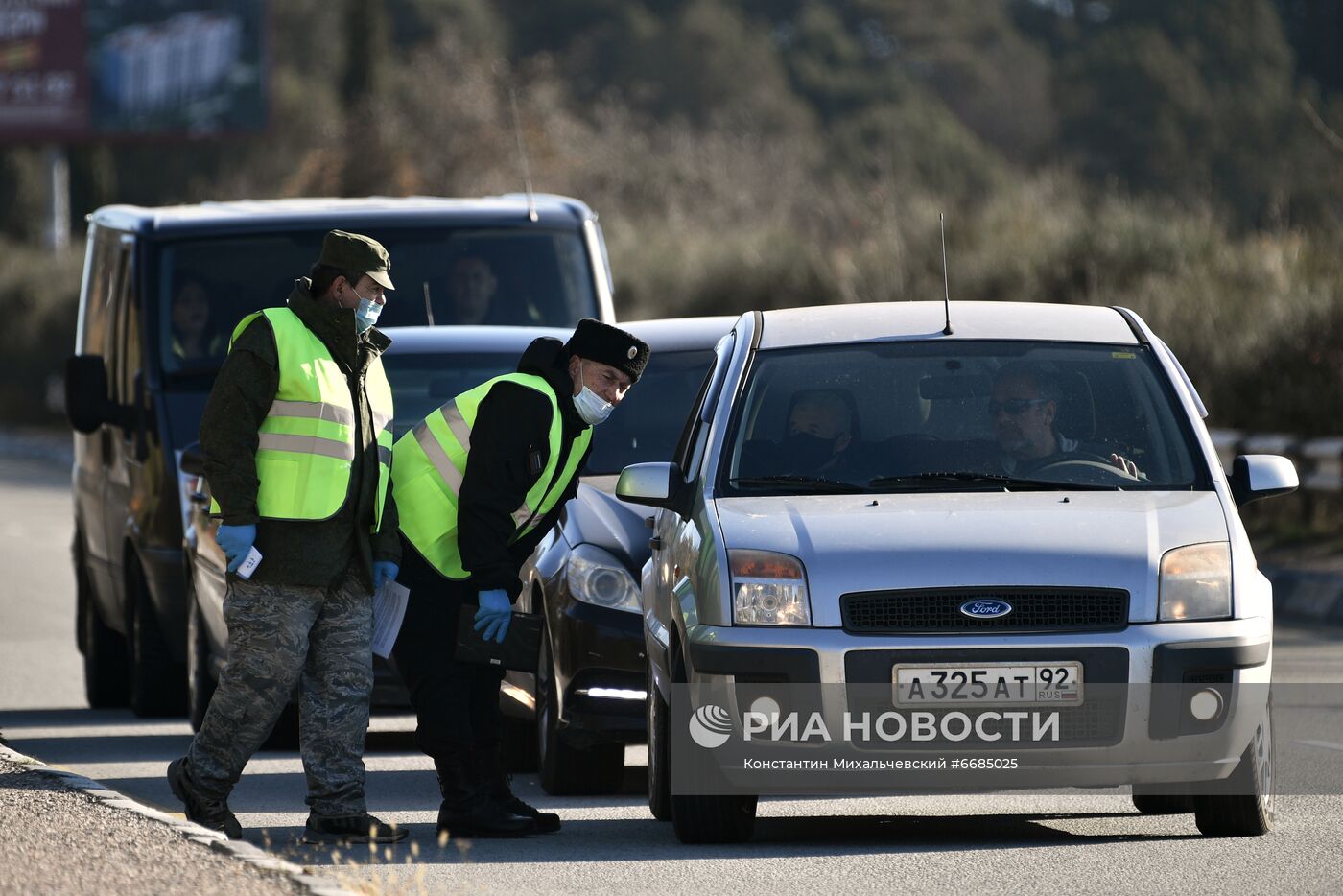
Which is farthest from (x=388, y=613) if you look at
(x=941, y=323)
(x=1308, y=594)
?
(x=1308, y=594)

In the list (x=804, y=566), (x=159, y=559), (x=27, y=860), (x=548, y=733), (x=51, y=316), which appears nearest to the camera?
(x=27, y=860)

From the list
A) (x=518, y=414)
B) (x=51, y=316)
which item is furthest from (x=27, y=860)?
(x=51, y=316)

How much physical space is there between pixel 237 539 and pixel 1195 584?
2.66 metres

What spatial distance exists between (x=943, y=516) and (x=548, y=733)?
2299 mm

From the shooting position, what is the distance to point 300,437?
780cm

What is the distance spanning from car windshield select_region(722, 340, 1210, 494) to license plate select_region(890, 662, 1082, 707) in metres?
0.88

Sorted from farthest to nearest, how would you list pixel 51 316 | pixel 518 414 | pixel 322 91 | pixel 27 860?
1. pixel 322 91
2. pixel 51 316
3. pixel 518 414
4. pixel 27 860

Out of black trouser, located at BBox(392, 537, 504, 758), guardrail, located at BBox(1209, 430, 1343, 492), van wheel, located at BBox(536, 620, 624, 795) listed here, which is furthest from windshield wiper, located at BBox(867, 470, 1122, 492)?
guardrail, located at BBox(1209, 430, 1343, 492)

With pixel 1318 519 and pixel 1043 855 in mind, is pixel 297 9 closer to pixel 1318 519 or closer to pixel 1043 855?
pixel 1318 519

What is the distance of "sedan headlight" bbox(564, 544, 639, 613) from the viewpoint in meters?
9.42

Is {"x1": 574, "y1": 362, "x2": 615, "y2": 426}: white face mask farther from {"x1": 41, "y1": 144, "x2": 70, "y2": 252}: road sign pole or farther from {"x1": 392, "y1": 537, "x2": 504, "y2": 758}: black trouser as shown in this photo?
{"x1": 41, "y1": 144, "x2": 70, "y2": 252}: road sign pole

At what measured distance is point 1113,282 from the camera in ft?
84.2

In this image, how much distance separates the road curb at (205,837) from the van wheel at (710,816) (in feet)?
4.00

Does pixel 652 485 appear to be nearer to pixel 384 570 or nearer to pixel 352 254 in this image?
pixel 384 570
